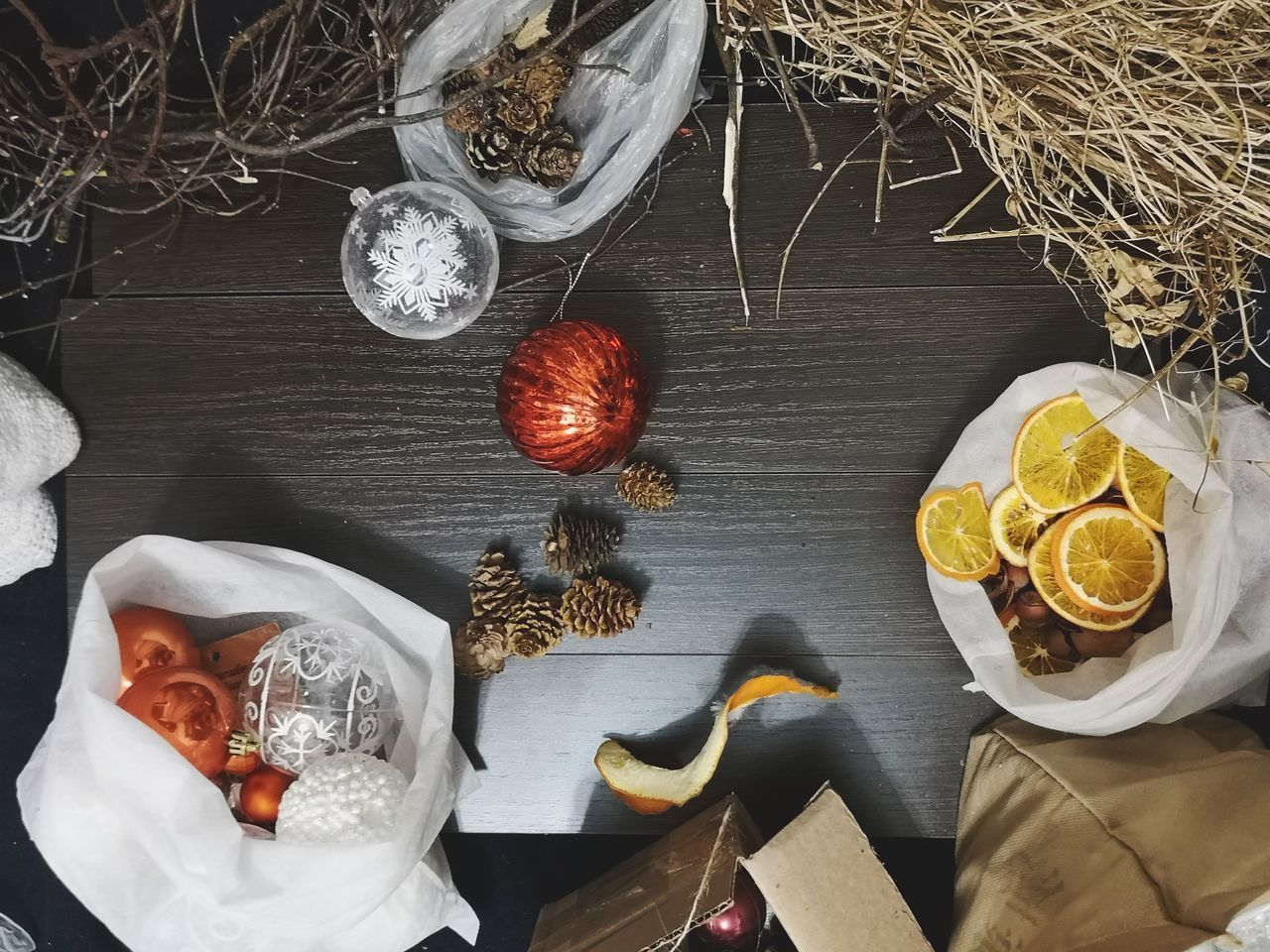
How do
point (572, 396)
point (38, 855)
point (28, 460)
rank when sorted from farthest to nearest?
point (38, 855)
point (28, 460)
point (572, 396)

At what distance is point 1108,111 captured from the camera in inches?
30.2

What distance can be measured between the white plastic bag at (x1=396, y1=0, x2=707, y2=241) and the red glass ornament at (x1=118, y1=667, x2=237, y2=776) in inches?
19.4

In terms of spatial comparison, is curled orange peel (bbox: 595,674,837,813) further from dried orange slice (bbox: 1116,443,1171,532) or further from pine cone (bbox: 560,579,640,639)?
dried orange slice (bbox: 1116,443,1171,532)

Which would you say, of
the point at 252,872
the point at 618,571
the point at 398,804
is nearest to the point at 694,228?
the point at 618,571

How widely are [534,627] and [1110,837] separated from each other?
548 mm

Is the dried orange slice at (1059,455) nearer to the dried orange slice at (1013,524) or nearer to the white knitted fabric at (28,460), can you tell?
the dried orange slice at (1013,524)

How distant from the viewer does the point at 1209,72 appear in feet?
2.55

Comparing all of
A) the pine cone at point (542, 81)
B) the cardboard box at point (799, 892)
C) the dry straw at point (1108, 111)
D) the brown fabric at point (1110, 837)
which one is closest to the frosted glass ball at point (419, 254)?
the pine cone at point (542, 81)

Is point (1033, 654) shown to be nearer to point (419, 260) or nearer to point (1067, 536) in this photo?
point (1067, 536)

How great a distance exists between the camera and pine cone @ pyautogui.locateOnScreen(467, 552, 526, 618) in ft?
2.96

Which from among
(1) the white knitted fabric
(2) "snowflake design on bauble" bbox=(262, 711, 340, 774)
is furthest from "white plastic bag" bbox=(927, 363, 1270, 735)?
(1) the white knitted fabric

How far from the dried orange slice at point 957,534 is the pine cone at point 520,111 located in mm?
507

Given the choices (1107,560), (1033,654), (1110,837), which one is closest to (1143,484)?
(1107,560)

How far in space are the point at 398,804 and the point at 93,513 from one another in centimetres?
44
